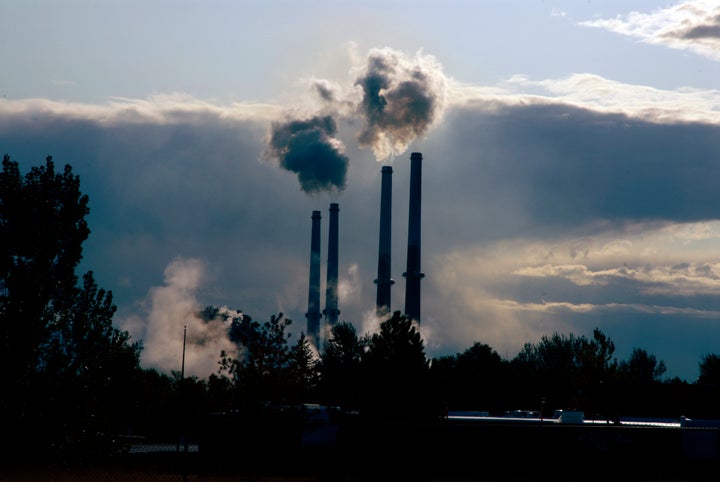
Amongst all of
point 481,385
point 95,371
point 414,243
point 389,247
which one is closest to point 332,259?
point 389,247

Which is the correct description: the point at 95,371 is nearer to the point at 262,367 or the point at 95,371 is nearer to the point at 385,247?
the point at 262,367

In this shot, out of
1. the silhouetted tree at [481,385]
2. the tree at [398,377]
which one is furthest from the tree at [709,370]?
the tree at [398,377]

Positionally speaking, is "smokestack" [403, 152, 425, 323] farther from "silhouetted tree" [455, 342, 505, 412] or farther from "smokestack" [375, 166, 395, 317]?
"silhouetted tree" [455, 342, 505, 412]

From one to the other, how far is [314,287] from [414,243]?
19.6 m

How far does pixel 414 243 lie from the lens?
8556 cm

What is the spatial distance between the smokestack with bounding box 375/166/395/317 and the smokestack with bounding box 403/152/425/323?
3.41 m

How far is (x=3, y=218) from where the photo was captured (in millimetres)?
22953

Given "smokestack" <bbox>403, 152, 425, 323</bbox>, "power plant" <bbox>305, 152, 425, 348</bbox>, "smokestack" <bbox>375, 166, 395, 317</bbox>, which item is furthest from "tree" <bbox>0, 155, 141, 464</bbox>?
"smokestack" <bbox>375, 166, 395, 317</bbox>

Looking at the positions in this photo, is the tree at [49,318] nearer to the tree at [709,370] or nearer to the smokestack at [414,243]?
the smokestack at [414,243]

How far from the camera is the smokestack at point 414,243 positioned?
276ft

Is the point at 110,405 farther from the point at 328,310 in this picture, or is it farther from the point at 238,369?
the point at 328,310

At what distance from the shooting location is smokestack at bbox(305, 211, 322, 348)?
10119 cm

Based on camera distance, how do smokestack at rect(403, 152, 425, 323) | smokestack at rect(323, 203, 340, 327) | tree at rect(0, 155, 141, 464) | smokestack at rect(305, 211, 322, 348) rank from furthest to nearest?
1. smokestack at rect(305, 211, 322, 348)
2. smokestack at rect(323, 203, 340, 327)
3. smokestack at rect(403, 152, 425, 323)
4. tree at rect(0, 155, 141, 464)

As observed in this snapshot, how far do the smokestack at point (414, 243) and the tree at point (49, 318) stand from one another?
6143 cm
